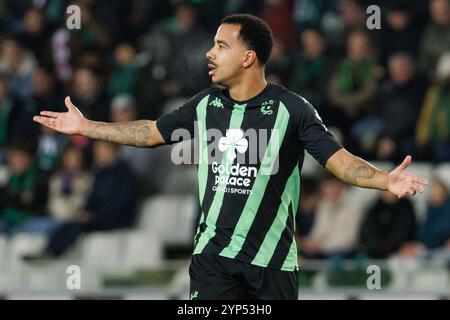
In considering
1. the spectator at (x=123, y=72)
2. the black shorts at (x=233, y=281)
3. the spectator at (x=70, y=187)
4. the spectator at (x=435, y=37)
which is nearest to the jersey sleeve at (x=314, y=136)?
the black shorts at (x=233, y=281)

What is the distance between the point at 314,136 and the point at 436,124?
569cm

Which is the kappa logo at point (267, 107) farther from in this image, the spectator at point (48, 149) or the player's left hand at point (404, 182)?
the spectator at point (48, 149)

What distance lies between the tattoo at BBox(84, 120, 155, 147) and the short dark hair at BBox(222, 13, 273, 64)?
2.31 ft

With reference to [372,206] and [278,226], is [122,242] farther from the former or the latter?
[278,226]

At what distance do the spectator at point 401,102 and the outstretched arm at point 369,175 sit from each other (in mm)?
5456

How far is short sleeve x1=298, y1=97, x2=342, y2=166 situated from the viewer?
6156mm

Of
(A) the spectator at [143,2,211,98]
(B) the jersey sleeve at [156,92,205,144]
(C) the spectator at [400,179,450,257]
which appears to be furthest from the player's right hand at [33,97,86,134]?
(A) the spectator at [143,2,211,98]

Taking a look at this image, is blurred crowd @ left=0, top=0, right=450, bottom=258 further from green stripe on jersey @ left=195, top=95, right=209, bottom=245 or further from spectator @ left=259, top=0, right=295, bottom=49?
green stripe on jersey @ left=195, top=95, right=209, bottom=245

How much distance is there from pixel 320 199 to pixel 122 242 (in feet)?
6.26

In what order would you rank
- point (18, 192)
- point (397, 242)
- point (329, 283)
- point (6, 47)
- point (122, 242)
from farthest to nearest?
point (6, 47)
point (18, 192)
point (122, 242)
point (397, 242)
point (329, 283)

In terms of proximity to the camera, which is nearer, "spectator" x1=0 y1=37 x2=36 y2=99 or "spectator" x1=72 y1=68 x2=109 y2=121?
"spectator" x1=72 y1=68 x2=109 y2=121

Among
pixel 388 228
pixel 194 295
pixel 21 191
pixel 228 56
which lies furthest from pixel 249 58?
pixel 21 191

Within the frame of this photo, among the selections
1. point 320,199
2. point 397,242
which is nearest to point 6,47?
point 320,199

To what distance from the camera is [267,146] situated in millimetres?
6281
